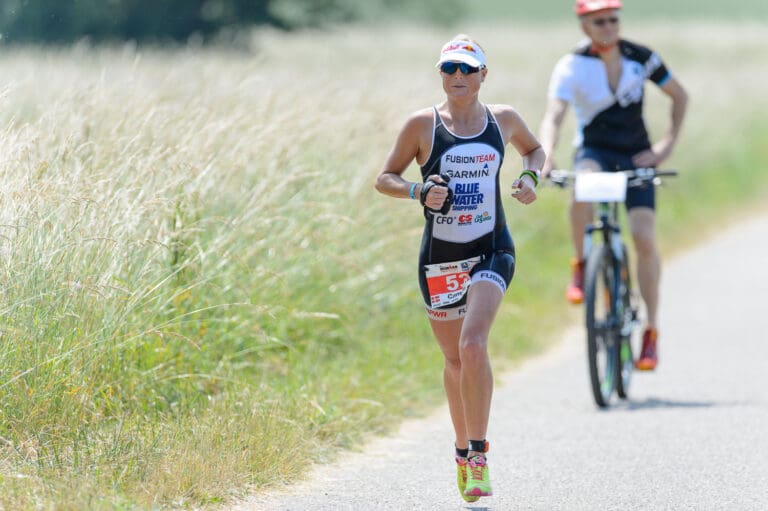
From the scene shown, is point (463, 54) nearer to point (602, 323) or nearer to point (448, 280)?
point (448, 280)

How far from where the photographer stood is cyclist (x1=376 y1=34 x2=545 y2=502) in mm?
5316

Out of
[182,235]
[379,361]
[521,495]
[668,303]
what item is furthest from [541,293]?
[521,495]

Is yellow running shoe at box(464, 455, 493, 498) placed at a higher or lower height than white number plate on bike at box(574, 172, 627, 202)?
lower

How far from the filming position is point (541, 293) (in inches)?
480

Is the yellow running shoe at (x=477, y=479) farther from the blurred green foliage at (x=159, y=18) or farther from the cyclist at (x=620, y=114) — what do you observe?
the blurred green foliage at (x=159, y=18)

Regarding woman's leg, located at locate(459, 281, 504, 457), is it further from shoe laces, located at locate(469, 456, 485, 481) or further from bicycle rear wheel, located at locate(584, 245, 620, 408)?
bicycle rear wheel, located at locate(584, 245, 620, 408)

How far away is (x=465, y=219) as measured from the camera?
5473 millimetres

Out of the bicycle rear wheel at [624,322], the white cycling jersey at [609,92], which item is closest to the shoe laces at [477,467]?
the bicycle rear wheel at [624,322]

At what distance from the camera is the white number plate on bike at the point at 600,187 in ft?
26.1

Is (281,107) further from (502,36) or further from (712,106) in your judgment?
(502,36)

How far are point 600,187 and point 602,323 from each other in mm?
796

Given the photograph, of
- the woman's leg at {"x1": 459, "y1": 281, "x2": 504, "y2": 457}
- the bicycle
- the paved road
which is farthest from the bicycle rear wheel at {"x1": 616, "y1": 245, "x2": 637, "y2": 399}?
the woman's leg at {"x1": 459, "y1": 281, "x2": 504, "y2": 457}

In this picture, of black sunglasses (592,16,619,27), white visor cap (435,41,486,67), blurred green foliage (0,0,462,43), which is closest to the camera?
white visor cap (435,41,486,67)

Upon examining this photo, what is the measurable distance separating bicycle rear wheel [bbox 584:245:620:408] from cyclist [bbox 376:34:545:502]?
254 centimetres
